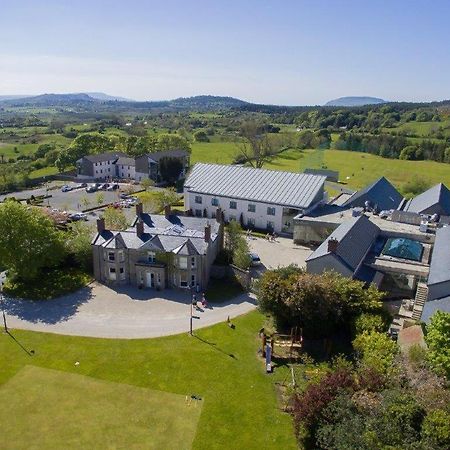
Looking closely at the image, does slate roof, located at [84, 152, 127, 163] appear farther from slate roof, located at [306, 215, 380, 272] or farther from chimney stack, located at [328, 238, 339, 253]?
chimney stack, located at [328, 238, 339, 253]

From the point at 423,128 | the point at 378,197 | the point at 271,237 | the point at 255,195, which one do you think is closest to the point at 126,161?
the point at 255,195

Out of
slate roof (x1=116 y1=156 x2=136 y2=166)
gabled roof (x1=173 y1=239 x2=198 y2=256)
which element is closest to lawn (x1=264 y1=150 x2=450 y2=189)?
slate roof (x1=116 y1=156 x2=136 y2=166)

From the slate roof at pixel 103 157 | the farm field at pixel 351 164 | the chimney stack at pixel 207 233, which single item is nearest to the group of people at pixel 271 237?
the chimney stack at pixel 207 233

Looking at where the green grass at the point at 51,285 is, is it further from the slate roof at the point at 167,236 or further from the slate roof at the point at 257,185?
the slate roof at the point at 257,185

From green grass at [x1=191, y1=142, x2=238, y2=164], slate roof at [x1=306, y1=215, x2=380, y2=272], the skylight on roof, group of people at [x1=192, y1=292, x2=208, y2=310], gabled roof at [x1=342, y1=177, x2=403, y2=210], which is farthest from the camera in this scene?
green grass at [x1=191, y1=142, x2=238, y2=164]

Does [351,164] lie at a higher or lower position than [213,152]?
lower

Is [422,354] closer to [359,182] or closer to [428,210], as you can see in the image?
[428,210]

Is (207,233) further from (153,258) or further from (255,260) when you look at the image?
(255,260)
